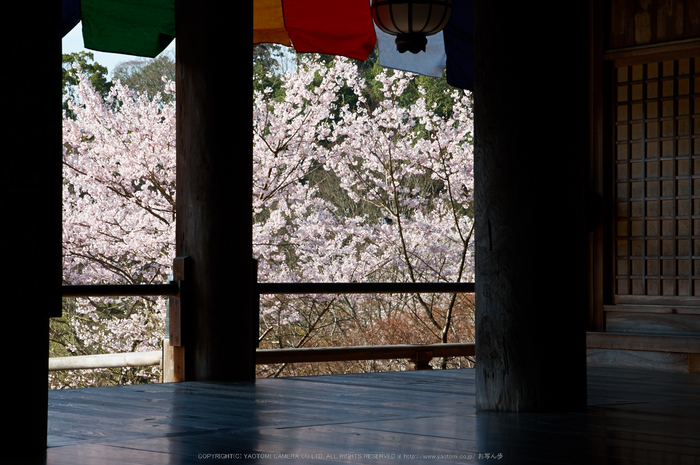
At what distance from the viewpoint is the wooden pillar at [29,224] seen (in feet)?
6.77

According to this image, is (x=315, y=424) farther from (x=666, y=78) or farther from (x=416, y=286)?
(x=666, y=78)

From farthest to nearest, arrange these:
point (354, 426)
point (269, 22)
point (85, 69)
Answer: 1. point (85, 69)
2. point (269, 22)
3. point (354, 426)

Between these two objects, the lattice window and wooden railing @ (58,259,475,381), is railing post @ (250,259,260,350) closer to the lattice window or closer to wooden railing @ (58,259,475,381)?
wooden railing @ (58,259,475,381)

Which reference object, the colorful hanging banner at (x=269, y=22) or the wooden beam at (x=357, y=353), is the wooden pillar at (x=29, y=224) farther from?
the colorful hanging banner at (x=269, y=22)

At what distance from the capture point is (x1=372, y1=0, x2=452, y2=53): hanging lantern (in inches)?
146

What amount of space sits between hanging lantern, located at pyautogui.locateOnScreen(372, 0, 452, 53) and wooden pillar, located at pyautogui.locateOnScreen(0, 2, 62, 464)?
6.06 feet

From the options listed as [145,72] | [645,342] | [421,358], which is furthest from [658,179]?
[145,72]

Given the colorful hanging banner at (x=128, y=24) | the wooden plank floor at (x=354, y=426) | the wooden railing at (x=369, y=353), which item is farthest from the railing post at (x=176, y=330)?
the colorful hanging banner at (x=128, y=24)

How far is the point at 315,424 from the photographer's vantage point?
8.44 feet

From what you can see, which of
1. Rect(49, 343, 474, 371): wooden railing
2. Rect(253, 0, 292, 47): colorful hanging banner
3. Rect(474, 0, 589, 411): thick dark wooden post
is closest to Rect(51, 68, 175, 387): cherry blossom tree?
Rect(253, 0, 292, 47): colorful hanging banner

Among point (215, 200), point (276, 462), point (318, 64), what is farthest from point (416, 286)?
point (318, 64)

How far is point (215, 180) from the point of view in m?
3.75

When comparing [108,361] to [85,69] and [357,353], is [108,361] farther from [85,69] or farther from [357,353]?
[85,69]

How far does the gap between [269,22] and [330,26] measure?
13.6 inches
